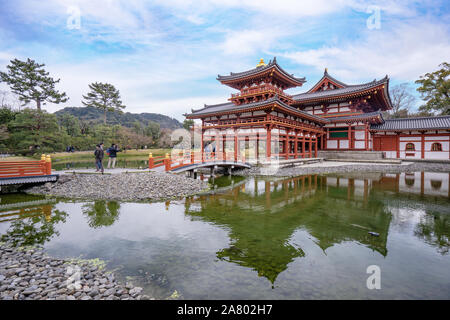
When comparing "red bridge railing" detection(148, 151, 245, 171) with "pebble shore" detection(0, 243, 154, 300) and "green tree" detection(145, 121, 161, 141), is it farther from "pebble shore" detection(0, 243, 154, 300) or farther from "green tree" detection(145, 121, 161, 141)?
"green tree" detection(145, 121, 161, 141)

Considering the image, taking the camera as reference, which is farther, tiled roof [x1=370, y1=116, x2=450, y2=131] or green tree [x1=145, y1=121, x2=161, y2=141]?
green tree [x1=145, y1=121, x2=161, y2=141]

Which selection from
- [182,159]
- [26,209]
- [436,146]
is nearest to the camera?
[26,209]

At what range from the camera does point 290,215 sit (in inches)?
340

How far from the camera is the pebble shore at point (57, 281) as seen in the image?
386 cm

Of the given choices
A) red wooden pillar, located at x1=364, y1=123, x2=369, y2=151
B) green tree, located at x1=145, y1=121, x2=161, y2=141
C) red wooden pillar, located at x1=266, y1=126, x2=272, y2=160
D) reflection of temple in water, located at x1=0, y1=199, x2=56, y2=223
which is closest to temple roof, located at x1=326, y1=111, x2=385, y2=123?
red wooden pillar, located at x1=364, y1=123, x2=369, y2=151

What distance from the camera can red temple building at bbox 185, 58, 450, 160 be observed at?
21516 millimetres

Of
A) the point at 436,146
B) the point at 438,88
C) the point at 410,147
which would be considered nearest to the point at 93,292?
the point at 410,147

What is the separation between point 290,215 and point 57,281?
288 inches

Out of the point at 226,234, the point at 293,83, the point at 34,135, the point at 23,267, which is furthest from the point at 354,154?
the point at 34,135

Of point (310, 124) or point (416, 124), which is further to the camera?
point (310, 124)

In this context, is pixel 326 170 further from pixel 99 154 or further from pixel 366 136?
pixel 99 154

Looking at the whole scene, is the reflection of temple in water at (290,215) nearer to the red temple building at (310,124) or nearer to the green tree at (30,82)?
the red temple building at (310,124)

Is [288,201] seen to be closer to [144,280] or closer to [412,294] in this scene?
[412,294]

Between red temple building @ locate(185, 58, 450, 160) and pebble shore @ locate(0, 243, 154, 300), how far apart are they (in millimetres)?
15112
